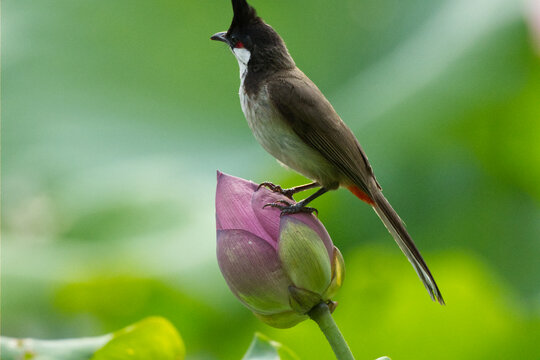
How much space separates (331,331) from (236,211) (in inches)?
9.7

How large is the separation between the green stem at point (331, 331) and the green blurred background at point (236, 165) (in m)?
0.59

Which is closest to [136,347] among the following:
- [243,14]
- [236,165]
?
[243,14]

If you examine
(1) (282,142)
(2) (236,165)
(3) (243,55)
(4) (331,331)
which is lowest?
(2) (236,165)

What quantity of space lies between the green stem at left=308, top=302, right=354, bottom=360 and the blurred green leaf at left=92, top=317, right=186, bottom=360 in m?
0.28

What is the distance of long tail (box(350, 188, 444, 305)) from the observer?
1.35 meters

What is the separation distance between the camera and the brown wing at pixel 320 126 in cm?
163

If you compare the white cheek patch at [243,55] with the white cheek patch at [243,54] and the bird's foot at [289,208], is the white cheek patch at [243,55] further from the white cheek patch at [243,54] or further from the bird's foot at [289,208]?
the bird's foot at [289,208]

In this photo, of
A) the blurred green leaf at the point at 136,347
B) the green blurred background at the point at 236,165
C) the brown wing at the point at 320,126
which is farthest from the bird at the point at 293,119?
the blurred green leaf at the point at 136,347

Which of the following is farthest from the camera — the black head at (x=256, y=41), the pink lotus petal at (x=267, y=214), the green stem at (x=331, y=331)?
the black head at (x=256, y=41)

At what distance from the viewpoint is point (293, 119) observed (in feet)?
5.65

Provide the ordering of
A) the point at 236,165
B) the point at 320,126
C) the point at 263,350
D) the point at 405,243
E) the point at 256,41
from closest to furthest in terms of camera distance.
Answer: the point at 263,350, the point at 405,243, the point at 320,126, the point at 256,41, the point at 236,165

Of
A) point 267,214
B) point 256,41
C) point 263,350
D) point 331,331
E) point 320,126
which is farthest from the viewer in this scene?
point 256,41

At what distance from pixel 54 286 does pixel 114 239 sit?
29 centimetres

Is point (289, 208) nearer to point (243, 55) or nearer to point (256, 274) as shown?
point (256, 274)
